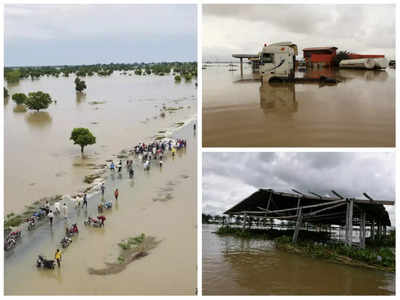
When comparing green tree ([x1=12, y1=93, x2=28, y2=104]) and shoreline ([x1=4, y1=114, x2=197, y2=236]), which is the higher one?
green tree ([x1=12, y1=93, x2=28, y2=104])

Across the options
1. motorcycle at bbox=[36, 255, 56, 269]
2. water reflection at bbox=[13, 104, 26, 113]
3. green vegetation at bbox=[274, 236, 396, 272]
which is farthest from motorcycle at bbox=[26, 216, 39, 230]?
water reflection at bbox=[13, 104, 26, 113]

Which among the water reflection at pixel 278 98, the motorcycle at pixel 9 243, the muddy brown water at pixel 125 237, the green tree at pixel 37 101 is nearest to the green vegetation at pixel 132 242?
the muddy brown water at pixel 125 237

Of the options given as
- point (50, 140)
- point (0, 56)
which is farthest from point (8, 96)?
point (0, 56)

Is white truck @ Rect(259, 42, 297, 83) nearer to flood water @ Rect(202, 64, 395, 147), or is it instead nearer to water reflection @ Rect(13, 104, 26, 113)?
flood water @ Rect(202, 64, 395, 147)

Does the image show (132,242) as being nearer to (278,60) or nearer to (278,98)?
(278,98)

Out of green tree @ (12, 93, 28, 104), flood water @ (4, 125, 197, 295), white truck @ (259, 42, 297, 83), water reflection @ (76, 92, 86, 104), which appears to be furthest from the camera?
water reflection @ (76, 92, 86, 104)

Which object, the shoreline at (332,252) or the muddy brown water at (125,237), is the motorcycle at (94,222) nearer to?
the muddy brown water at (125,237)

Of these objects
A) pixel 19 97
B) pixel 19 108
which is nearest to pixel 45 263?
pixel 19 108
